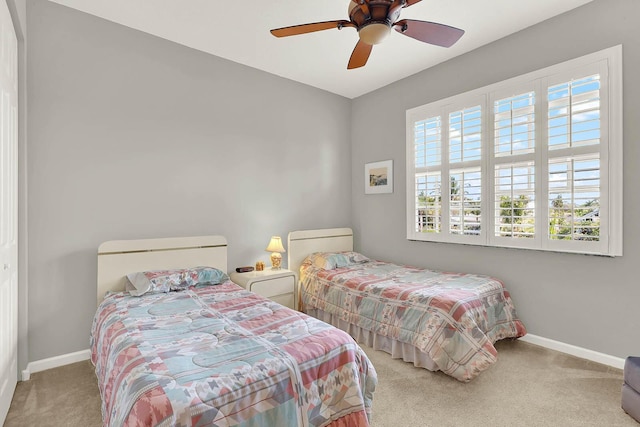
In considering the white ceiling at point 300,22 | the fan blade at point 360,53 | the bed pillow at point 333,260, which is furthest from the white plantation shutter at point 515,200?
the fan blade at point 360,53

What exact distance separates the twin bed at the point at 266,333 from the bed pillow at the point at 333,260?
0.02m

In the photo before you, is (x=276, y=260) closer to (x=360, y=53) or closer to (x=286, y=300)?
(x=286, y=300)

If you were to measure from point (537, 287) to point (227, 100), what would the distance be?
3626mm

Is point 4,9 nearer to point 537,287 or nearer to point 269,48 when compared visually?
point 269,48

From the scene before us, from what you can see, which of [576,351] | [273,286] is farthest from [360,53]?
[576,351]

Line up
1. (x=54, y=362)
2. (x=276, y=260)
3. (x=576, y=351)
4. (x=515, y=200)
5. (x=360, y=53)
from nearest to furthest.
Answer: (x=360, y=53)
(x=54, y=362)
(x=576, y=351)
(x=515, y=200)
(x=276, y=260)

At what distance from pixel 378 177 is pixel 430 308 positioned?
88.1 inches

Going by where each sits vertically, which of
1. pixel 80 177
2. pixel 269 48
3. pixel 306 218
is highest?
pixel 269 48

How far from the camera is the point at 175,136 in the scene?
3.16m

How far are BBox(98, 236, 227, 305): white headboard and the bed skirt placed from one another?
4.38 ft

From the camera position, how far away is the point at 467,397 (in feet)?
7.02

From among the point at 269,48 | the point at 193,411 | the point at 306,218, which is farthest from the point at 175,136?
the point at 193,411

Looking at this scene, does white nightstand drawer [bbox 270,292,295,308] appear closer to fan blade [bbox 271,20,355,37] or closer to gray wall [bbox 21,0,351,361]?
gray wall [bbox 21,0,351,361]

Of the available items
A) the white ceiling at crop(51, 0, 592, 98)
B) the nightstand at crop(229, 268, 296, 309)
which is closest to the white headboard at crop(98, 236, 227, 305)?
the nightstand at crop(229, 268, 296, 309)
